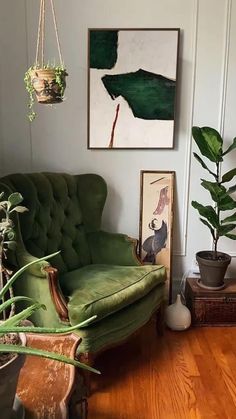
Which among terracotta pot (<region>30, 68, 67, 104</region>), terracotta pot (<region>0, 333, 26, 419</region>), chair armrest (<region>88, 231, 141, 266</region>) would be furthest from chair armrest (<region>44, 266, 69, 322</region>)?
terracotta pot (<region>0, 333, 26, 419</region>)

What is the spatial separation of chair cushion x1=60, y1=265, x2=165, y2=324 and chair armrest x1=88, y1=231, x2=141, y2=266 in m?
0.10

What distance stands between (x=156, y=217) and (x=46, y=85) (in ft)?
4.28

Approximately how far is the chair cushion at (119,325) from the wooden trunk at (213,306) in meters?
0.40

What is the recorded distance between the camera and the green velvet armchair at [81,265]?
198 cm

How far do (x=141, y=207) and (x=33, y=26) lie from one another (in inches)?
57.8

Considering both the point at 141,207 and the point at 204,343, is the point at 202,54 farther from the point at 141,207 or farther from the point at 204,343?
the point at 204,343

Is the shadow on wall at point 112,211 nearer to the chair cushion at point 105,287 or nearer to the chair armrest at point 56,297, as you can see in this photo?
the chair cushion at point 105,287

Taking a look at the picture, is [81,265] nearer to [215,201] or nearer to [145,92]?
[215,201]

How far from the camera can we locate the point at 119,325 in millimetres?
2107

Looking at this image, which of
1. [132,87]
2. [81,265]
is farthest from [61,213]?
[132,87]

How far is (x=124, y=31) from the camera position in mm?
2697

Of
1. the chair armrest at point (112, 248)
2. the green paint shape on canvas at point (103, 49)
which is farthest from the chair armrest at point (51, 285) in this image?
the green paint shape on canvas at point (103, 49)

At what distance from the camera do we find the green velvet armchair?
6.51 feet

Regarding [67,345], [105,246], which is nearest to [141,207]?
[105,246]
